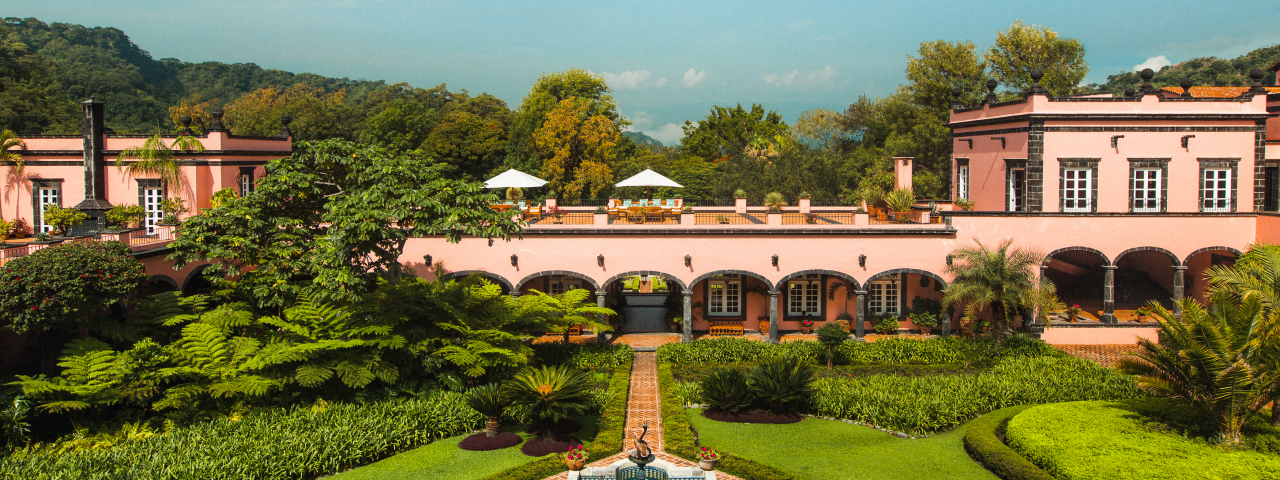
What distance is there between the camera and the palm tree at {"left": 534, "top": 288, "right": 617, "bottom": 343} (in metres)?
20.6

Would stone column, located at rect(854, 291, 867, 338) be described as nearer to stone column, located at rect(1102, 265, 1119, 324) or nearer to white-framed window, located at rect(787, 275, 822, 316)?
white-framed window, located at rect(787, 275, 822, 316)

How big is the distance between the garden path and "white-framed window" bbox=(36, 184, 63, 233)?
61.2 feet

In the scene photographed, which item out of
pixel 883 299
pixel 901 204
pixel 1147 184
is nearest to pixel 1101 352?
pixel 1147 184

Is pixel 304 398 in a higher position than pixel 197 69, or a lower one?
lower

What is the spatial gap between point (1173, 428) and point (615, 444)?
10.1 m

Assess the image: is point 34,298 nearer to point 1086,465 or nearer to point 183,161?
point 183,161

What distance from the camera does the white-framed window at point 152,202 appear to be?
25.3 m

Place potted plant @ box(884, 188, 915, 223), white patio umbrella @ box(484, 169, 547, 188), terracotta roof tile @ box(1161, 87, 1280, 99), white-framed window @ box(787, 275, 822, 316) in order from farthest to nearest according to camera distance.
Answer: terracotta roof tile @ box(1161, 87, 1280, 99) < white patio umbrella @ box(484, 169, 547, 188) < white-framed window @ box(787, 275, 822, 316) < potted plant @ box(884, 188, 915, 223)

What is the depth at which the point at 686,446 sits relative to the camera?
15039mm

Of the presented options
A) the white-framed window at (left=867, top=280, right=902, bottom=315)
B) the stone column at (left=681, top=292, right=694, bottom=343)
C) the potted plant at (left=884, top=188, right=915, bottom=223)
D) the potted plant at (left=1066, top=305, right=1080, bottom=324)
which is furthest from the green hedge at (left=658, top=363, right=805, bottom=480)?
the potted plant at (left=1066, top=305, right=1080, bottom=324)

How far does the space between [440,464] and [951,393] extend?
35.2 ft

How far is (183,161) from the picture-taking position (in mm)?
25391

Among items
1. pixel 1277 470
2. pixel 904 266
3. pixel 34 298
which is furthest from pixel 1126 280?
pixel 34 298

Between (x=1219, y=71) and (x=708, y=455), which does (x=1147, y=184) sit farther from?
(x=1219, y=71)
